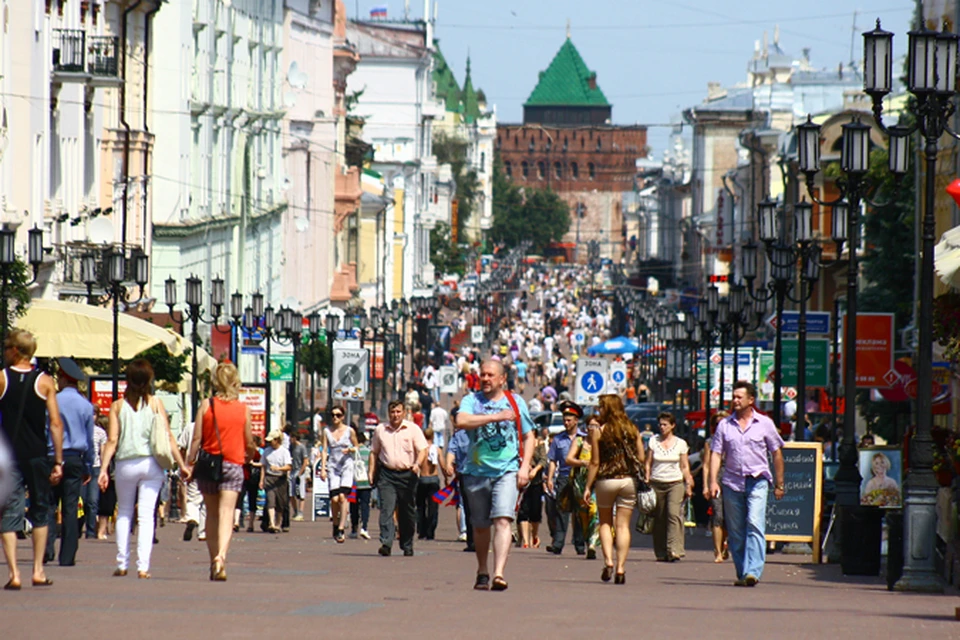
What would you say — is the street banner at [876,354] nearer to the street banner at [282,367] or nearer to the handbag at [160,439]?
the street banner at [282,367]

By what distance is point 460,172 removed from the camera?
159 meters

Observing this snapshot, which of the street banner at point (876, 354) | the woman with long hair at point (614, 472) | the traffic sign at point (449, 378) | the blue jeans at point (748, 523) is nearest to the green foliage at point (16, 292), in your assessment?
the woman with long hair at point (614, 472)

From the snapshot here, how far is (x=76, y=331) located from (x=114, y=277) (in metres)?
1.29

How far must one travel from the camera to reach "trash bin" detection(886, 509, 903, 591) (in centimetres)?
1427

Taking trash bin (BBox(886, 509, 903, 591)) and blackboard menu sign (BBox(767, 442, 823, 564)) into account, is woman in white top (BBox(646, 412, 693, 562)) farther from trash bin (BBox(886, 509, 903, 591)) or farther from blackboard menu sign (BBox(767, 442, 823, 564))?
trash bin (BBox(886, 509, 903, 591))

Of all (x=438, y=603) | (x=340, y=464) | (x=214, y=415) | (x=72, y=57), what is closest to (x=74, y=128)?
(x=72, y=57)

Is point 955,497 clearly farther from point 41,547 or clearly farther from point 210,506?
point 41,547

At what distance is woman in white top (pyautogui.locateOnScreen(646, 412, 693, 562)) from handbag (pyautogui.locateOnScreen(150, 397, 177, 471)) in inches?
254

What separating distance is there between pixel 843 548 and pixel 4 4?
1708cm

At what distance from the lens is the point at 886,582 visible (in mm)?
15133

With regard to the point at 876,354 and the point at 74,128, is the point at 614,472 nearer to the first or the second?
the point at 876,354

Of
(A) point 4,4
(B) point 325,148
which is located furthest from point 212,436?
(B) point 325,148

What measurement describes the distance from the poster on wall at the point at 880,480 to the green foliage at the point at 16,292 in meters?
10.9

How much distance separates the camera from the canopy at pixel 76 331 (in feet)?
80.8
